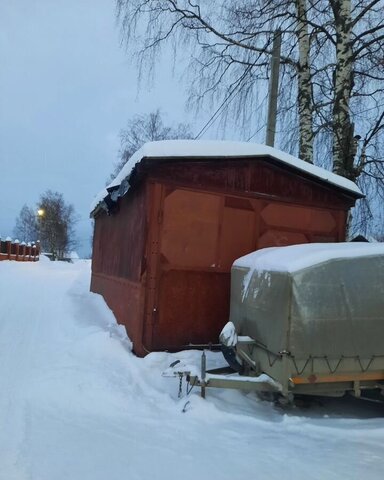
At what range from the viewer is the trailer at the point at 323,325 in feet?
16.2

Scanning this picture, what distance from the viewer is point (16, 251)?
3581 cm

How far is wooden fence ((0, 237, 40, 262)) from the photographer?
3272 centimetres

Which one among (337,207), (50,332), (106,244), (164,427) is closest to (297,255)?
(164,427)

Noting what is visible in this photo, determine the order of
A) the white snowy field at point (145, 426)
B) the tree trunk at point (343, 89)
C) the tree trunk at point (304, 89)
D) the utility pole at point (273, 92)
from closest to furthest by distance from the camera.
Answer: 1. the white snowy field at point (145, 426)
2. the tree trunk at point (343, 89)
3. the utility pole at point (273, 92)
4. the tree trunk at point (304, 89)

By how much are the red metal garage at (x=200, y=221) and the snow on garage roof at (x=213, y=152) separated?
0.02 meters

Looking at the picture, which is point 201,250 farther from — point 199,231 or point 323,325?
point 323,325

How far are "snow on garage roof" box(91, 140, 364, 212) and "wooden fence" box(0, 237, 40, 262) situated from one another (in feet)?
89.1

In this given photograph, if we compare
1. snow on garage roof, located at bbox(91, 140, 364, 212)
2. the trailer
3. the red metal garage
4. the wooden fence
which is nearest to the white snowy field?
the trailer

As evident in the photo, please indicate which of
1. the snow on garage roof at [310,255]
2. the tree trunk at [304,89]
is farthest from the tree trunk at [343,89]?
the snow on garage roof at [310,255]

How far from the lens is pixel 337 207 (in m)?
8.66

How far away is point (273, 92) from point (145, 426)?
29.6 ft

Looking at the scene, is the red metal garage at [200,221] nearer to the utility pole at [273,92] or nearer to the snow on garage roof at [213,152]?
the snow on garage roof at [213,152]

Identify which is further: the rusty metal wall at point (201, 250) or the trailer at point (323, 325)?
the rusty metal wall at point (201, 250)

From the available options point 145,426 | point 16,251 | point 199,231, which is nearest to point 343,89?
point 199,231
